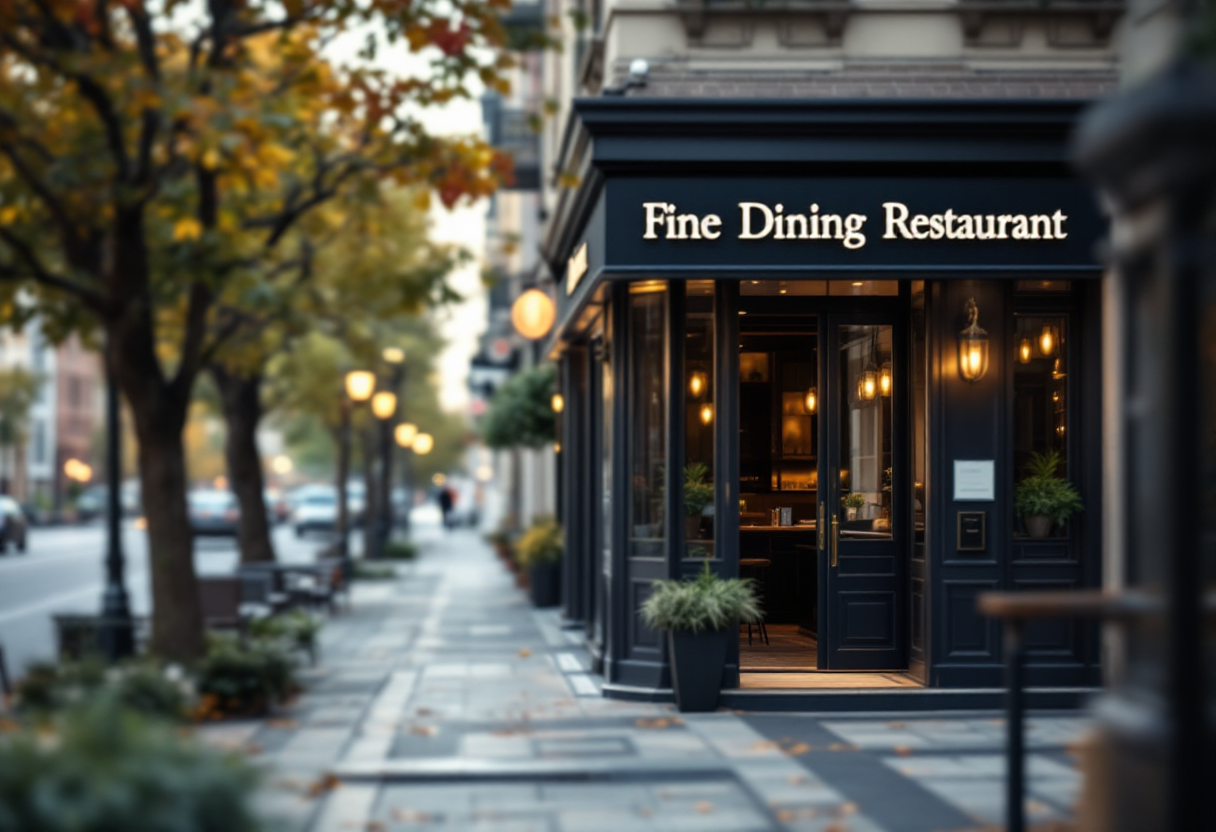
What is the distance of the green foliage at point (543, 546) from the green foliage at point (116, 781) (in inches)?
681

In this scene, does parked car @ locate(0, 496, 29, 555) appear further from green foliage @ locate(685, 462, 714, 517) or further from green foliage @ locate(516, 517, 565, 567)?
green foliage @ locate(685, 462, 714, 517)

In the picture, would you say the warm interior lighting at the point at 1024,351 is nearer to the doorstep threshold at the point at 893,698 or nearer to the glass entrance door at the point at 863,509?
the glass entrance door at the point at 863,509

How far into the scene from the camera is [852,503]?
12.5 metres

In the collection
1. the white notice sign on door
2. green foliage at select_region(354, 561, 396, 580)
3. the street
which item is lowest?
the street

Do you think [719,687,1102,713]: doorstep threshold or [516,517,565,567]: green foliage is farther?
[516,517,565,567]: green foliage

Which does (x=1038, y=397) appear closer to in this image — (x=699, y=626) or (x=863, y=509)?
(x=863, y=509)

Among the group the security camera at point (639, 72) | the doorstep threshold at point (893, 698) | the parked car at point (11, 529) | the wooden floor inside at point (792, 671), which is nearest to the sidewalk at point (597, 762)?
the doorstep threshold at point (893, 698)

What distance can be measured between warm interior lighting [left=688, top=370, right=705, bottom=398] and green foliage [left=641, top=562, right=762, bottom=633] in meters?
1.49

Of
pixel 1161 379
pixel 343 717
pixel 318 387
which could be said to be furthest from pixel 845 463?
pixel 318 387

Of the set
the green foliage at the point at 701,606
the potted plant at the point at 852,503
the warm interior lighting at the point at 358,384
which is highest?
the warm interior lighting at the point at 358,384

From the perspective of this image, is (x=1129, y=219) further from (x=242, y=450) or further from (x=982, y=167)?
(x=242, y=450)

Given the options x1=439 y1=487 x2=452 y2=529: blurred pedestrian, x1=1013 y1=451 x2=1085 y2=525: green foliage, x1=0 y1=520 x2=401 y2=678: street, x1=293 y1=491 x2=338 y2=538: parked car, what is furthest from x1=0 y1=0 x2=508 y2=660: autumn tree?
x1=439 y1=487 x2=452 y2=529: blurred pedestrian

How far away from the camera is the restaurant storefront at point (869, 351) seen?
448 inches

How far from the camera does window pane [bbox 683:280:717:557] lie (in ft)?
39.1
